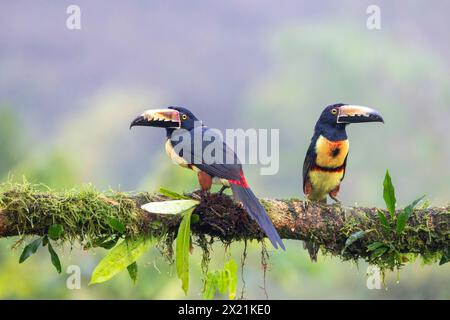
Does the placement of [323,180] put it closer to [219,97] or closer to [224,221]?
[224,221]

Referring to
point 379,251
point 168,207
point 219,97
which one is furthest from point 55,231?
Answer: point 219,97

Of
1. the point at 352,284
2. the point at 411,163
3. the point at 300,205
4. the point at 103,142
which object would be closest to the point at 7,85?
the point at 103,142

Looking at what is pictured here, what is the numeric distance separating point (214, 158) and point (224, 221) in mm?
406

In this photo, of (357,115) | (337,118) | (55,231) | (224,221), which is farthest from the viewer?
(337,118)

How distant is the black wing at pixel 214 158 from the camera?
160 inches

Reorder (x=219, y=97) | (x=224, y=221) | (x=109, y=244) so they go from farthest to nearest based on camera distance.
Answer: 1. (x=219, y=97)
2. (x=224, y=221)
3. (x=109, y=244)

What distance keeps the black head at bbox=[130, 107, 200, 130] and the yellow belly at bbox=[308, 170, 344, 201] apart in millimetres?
771

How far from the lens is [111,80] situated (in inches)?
1363

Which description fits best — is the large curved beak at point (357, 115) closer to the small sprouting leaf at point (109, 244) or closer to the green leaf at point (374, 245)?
the green leaf at point (374, 245)

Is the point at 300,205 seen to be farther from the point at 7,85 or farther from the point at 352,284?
the point at 7,85

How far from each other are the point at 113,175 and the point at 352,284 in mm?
12291

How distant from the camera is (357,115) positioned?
451cm
